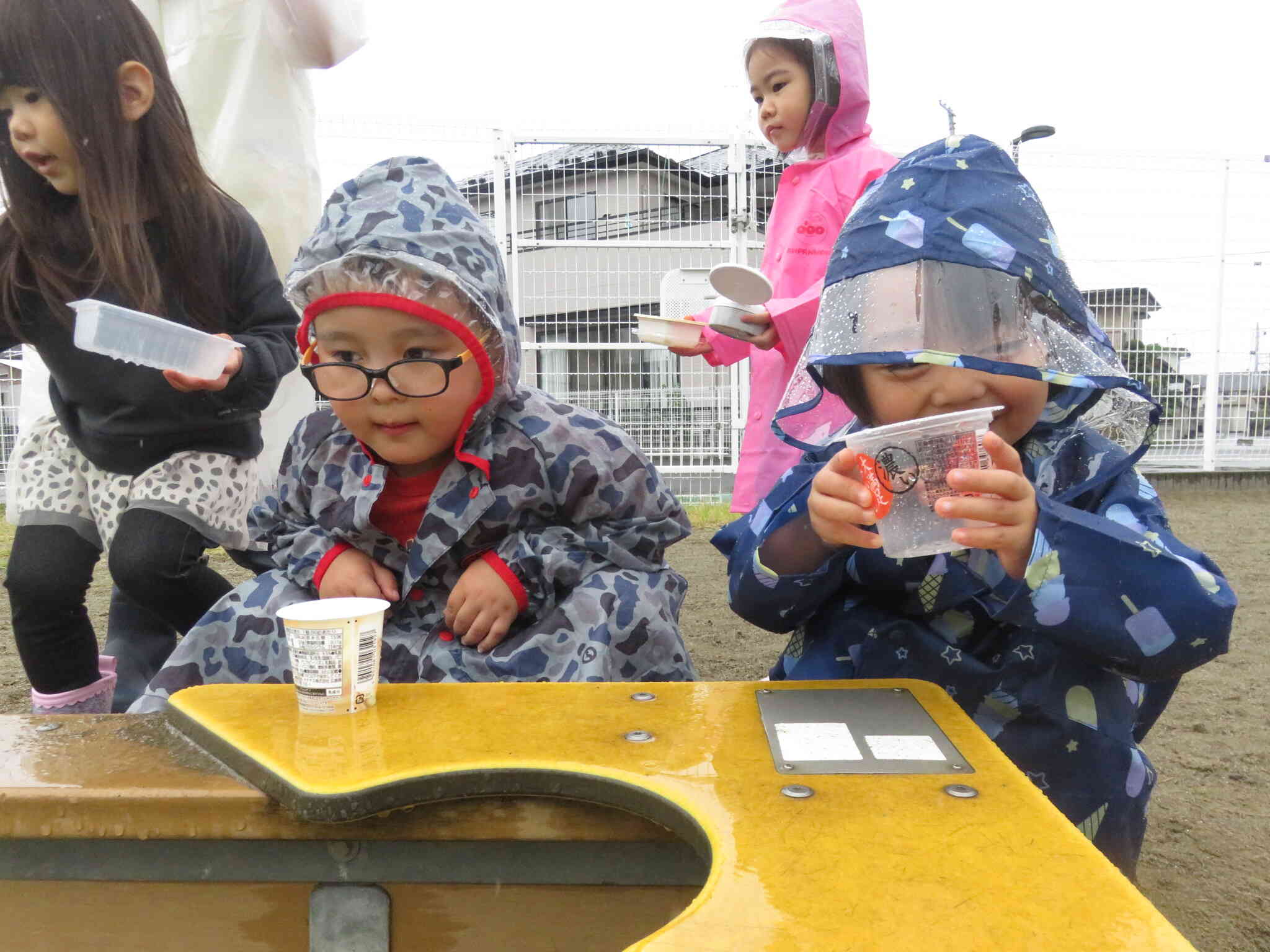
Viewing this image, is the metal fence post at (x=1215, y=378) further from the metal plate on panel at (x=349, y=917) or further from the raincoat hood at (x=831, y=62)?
the metal plate on panel at (x=349, y=917)

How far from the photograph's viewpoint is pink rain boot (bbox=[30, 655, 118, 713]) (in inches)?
74.0

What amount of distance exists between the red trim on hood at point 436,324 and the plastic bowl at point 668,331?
2.49 ft

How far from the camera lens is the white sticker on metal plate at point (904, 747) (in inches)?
32.7

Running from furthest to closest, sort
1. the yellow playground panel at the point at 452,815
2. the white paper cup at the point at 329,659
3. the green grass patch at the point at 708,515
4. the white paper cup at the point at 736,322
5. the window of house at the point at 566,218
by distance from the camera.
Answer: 1. the window of house at the point at 566,218
2. the green grass patch at the point at 708,515
3. the white paper cup at the point at 736,322
4. the white paper cup at the point at 329,659
5. the yellow playground panel at the point at 452,815

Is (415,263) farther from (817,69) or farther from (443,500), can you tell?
(817,69)


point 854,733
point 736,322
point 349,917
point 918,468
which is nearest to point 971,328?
point 918,468

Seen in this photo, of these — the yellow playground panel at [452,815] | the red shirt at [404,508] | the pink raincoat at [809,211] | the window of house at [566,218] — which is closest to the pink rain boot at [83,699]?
the red shirt at [404,508]

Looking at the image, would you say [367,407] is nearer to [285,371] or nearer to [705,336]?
[285,371]

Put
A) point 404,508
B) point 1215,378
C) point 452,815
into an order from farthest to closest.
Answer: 1. point 1215,378
2. point 404,508
3. point 452,815

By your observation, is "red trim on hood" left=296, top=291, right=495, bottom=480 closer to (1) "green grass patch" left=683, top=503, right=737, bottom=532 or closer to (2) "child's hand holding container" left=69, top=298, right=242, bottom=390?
(2) "child's hand holding container" left=69, top=298, right=242, bottom=390

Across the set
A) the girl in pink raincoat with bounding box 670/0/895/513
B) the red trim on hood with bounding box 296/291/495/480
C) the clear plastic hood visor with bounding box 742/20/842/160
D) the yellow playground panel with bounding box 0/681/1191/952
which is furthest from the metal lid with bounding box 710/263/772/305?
the yellow playground panel with bounding box 0/681/1191/952

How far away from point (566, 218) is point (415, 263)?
15.5 ft

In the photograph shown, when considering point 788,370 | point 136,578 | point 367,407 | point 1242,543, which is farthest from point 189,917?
point 1242,543

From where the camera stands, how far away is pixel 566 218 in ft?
19.7
